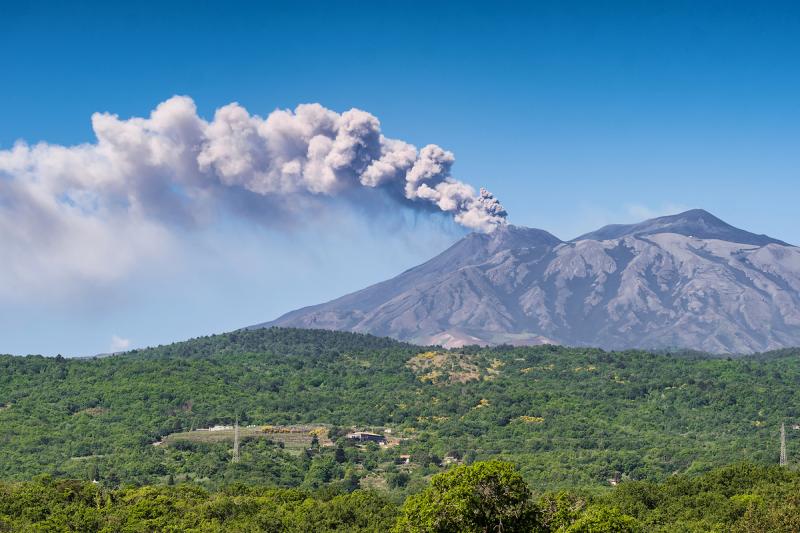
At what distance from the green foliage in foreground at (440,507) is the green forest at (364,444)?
0.33m

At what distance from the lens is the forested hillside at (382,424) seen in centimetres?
12912

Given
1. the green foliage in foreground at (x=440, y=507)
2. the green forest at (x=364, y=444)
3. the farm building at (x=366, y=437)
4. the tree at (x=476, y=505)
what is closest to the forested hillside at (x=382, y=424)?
the green forest at (x=364, y=444)

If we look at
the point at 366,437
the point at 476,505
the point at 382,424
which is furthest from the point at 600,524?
the point at 382,424

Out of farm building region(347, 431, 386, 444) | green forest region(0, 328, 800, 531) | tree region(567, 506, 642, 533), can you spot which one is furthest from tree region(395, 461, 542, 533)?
farm building region(347, 431, 386, 444)

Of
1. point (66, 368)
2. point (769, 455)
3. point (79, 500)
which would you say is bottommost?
point (769, 455)

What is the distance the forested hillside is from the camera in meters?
129

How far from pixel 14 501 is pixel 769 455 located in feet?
283

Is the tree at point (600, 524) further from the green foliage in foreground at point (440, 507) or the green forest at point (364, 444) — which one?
the green forest at point (364, 444)

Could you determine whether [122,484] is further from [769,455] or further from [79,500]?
[769,455]

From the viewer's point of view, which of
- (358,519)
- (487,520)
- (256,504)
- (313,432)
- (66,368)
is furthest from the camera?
(66,368)

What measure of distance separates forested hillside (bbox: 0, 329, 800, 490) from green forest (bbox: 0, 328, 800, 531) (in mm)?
347

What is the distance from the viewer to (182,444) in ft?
465

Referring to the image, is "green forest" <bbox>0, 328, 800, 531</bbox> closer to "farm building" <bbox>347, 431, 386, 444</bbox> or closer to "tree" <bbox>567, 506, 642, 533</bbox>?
"farm building" <bbox>347, 431, 386, 444</bbox>

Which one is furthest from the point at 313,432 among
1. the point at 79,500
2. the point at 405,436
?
the point at 79,500
